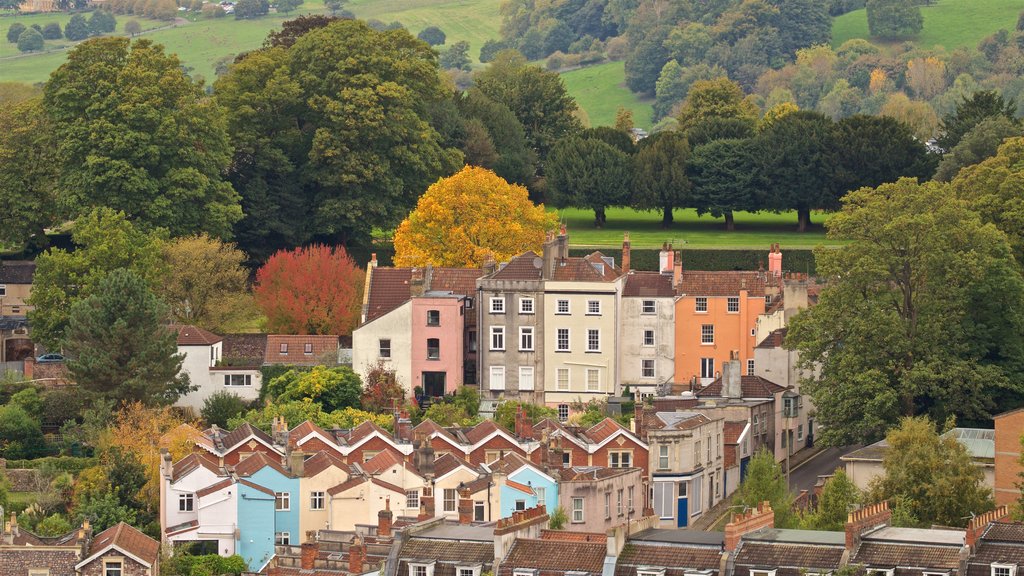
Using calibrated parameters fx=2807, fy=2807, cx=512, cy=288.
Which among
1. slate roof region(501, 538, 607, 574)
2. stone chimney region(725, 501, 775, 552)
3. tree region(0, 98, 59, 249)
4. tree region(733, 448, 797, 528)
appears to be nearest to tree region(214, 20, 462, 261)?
tree region(0, 98, 59, 249)

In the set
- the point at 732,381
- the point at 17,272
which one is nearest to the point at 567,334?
the point at 732,381

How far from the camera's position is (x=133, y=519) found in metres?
98.4

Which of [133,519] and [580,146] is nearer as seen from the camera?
[133,519]

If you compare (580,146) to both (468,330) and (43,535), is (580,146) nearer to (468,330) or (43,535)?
(468,330)

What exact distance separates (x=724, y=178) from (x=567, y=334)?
140 ft

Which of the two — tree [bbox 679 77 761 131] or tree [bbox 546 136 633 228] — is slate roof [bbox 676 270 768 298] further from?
tree [bbox 679 77 761 131]

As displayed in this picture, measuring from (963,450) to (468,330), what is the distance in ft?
96.8

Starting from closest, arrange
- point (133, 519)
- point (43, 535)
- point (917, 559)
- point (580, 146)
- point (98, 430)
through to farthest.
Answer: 1. point (917, 559)
2. point (43, 535)
3. point (133, 519)
4. point (98, 430)
5. point (580, 146)

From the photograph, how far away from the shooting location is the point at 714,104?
607 feet

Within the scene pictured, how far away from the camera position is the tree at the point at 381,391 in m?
113

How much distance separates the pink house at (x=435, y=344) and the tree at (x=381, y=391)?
3.90 ft

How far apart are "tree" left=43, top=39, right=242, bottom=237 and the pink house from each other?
23.8 meters

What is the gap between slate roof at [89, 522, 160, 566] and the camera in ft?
273

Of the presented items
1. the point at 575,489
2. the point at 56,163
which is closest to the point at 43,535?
the point at 575,489
